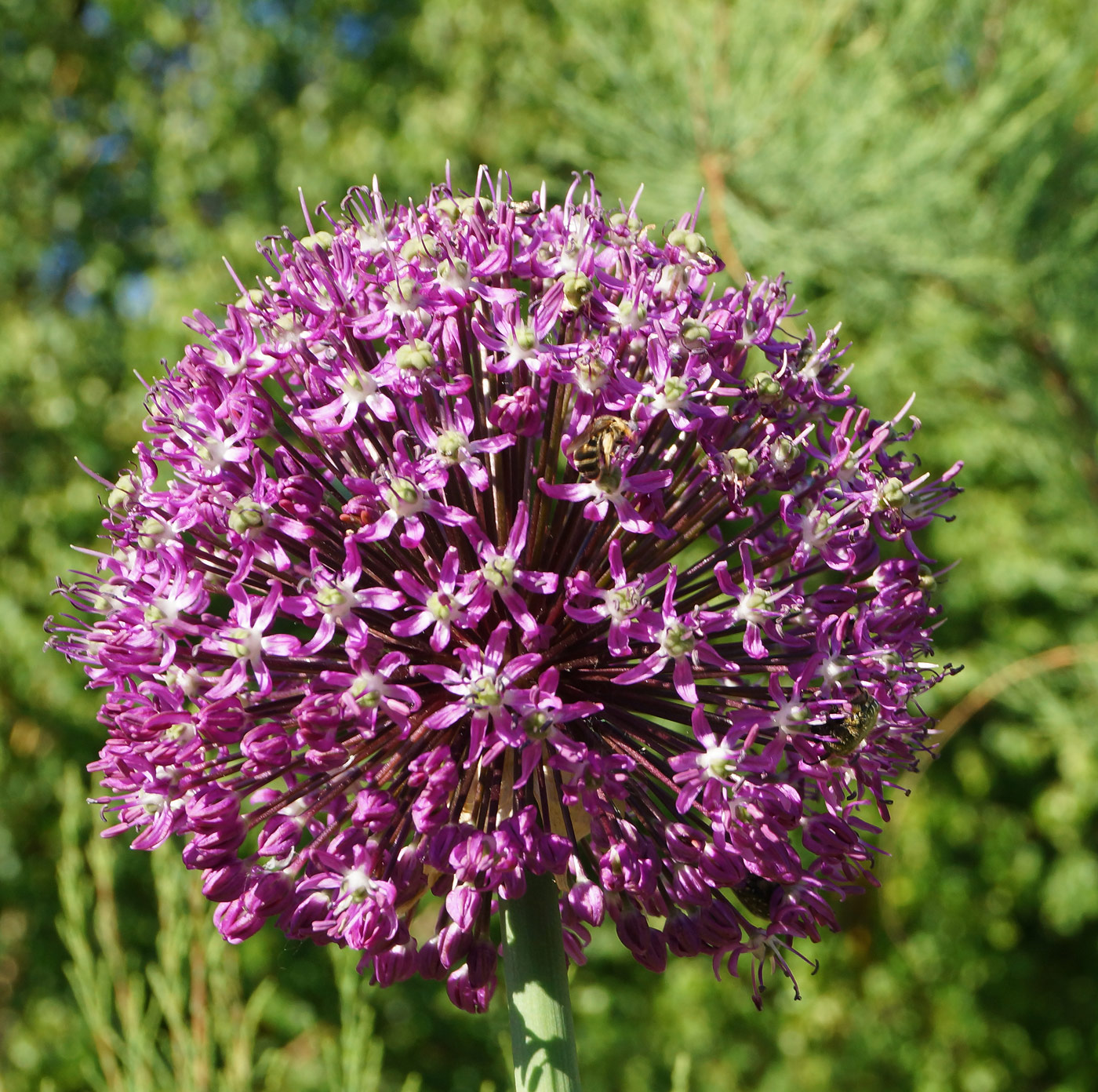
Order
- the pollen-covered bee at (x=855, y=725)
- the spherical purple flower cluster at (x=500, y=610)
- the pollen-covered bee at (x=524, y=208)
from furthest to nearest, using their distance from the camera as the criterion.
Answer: the pollen-covered bee at (x=524, y=208) < the pollen-covered bee at (x=855, y=725) < the spherical purple flower cluster at (x=500, y=610)

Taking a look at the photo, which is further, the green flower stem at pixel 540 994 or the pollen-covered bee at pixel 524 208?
the pollen-covered bee at pixel 524 208

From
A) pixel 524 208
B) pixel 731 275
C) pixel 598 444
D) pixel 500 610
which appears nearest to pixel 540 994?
pixel 500 610

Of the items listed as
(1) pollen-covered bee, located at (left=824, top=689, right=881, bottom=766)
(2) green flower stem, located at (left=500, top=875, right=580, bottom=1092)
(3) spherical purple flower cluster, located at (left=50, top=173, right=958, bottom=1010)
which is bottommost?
(2) green flower stem, located at (left=500, top=875, right=580, bottom=1092)

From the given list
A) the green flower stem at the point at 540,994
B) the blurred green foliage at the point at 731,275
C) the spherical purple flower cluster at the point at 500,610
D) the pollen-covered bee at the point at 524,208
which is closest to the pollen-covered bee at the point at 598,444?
the spherical purple flower cluster at the point at 500,610

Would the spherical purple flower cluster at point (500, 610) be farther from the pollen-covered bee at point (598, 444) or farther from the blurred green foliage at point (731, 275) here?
the blurred green foliage at point (731, 275)

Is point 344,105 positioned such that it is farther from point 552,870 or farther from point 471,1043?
point 552,870

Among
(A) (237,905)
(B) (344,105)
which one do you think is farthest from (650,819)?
(B) (344,105)

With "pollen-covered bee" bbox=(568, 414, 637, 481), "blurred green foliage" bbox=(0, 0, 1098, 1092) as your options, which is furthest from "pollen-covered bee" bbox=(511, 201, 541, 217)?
"blurred green foliage" bbox=(0, 0, 1098, 1092)

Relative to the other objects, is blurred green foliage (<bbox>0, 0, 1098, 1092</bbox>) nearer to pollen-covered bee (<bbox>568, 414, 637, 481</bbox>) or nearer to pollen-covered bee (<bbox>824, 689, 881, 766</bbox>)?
pollen-covered bee (<bbox>824, 689, 881, 766</bbox>)
